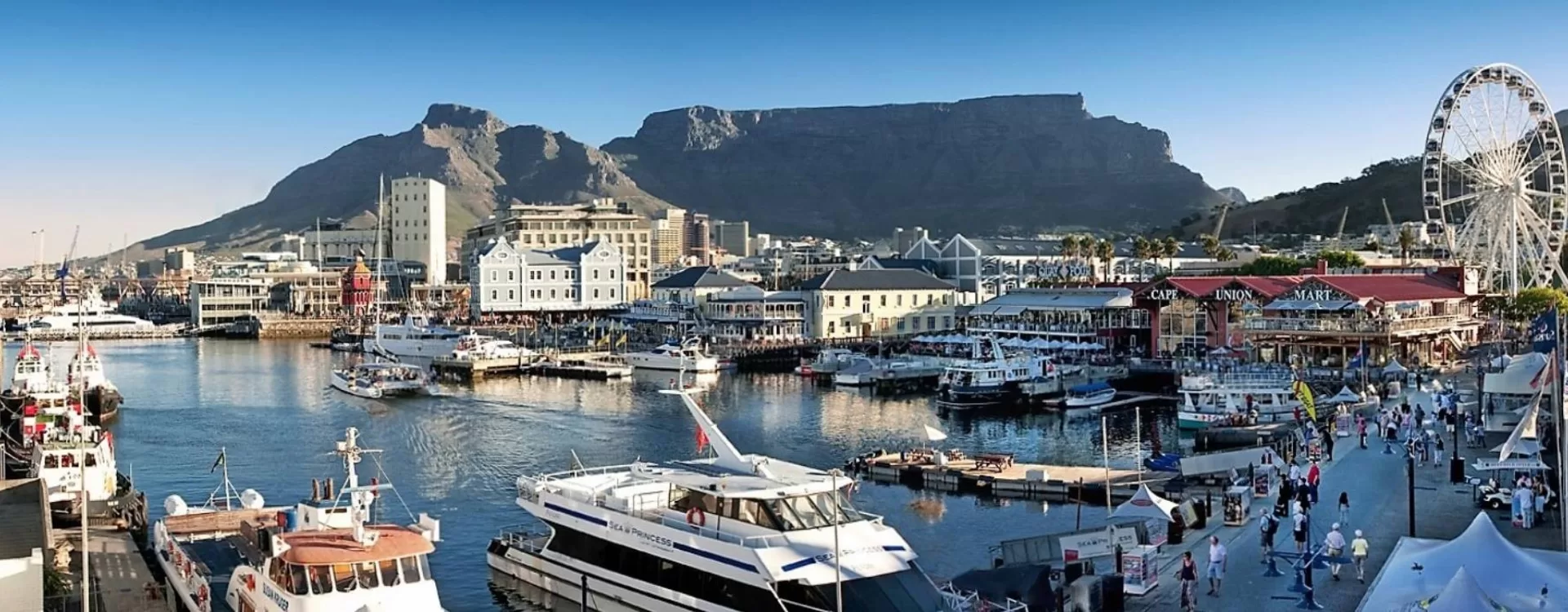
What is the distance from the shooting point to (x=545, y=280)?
12300 cm

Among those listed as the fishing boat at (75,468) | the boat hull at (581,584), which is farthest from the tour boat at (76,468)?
the boat hull at (581,584)

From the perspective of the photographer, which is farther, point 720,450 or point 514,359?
point 514,359

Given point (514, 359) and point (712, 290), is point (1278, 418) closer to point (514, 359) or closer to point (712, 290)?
point (514, 359)

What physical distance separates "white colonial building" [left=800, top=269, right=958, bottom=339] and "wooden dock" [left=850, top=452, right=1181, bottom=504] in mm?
54752

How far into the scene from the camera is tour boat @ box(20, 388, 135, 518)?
30.9 meters

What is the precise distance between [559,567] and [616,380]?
52.0m

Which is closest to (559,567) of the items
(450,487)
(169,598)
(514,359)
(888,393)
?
(169,598)

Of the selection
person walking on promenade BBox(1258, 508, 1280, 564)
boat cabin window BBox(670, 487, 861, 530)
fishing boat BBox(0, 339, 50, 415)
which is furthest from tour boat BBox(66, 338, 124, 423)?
person walking on promenade BBox(1258, 508, 1280, 564)

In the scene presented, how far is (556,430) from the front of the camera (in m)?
54.3

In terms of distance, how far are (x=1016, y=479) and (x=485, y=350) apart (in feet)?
179

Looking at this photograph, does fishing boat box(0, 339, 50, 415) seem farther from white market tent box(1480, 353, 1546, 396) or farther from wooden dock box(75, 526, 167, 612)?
white market tent box(1480, 353, 1546, 396)

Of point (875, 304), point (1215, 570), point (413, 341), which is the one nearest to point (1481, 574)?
point (1215, 570)

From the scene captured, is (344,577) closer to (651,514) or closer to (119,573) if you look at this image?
(651,514)

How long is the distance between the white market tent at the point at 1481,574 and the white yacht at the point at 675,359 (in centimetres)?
6432
